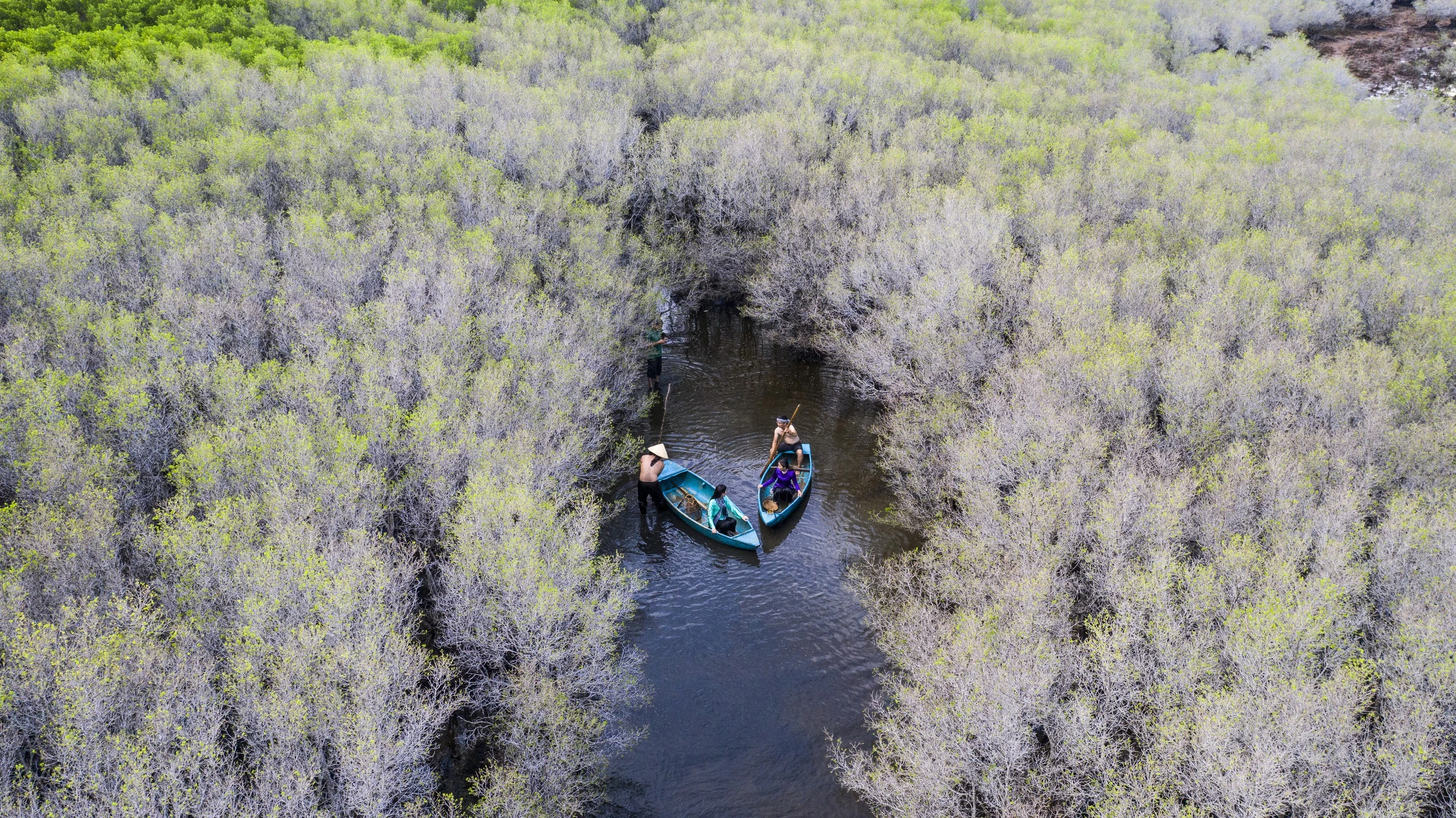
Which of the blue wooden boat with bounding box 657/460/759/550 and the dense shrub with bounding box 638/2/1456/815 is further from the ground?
the dense shrub with bounding box 638/2/1456/815

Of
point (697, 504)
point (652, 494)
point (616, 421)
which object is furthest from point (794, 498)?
point (616, 421)

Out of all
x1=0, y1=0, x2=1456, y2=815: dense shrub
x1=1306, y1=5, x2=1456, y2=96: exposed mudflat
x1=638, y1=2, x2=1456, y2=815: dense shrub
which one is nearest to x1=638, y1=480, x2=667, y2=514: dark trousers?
x1=0, y1=0, x2=1456, y2=815: dense shrub

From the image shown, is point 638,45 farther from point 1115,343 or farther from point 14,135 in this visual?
point 1115,343

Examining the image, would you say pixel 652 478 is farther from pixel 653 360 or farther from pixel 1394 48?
pixel 1394 48

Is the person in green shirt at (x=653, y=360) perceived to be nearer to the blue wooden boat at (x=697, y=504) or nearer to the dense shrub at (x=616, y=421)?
the dense shrub at (x=616, y=421)

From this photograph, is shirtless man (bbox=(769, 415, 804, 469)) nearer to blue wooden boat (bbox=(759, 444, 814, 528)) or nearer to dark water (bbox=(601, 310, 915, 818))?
blue wooden boat (bbox=(759, 444, 814, 528))
